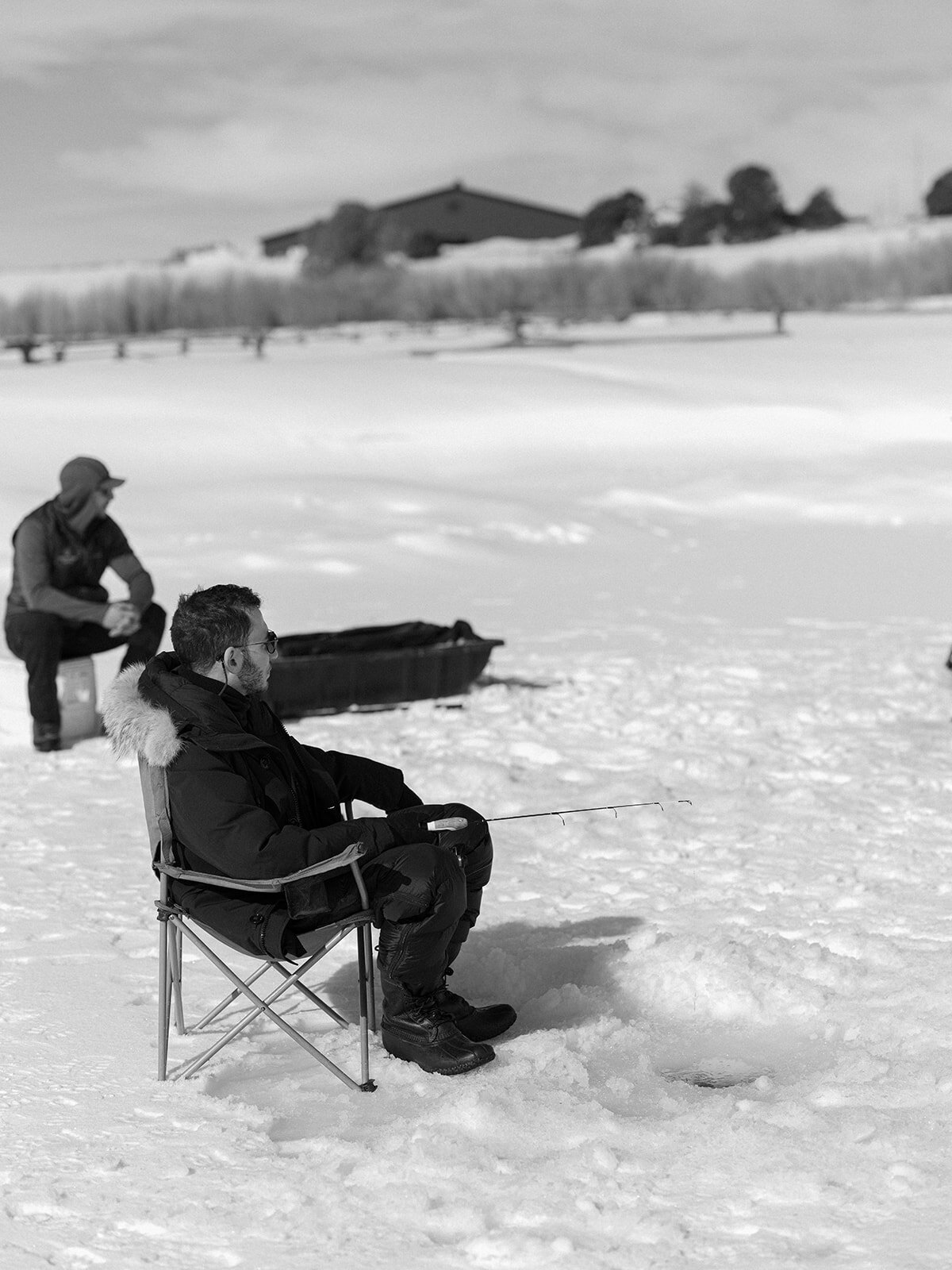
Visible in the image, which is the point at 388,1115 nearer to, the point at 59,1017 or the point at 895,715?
the point at 59,1017

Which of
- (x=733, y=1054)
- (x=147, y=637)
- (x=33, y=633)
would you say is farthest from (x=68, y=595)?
(x=733, y=1054)

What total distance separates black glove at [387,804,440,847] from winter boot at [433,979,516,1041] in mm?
353

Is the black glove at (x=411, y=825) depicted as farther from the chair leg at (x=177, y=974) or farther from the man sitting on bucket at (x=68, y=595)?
the man sitting on bucket at (x=68, y=595)

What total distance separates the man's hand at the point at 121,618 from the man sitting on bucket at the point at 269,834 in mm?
2926

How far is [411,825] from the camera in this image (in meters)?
3.51

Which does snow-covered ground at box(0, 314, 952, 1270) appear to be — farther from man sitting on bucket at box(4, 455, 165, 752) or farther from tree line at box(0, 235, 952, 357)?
tree line at box(0, 235, 952, 357)

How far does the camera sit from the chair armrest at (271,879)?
328 centimetres

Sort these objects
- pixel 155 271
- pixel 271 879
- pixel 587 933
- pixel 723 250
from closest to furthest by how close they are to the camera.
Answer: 1. pixel 271 879
2. pixel 587 933
3. pixel 155 271
4. pixel 723 250

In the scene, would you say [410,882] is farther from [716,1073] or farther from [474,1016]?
[716,1073]

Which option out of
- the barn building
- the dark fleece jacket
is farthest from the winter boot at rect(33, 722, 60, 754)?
the barn building

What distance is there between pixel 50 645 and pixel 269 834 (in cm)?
341

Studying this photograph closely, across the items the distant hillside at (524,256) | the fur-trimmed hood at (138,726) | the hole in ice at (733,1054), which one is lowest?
the hole in ice at (733,1054)

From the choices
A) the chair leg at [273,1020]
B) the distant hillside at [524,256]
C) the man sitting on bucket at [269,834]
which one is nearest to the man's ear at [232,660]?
the man sitting on bucket at [269,834]

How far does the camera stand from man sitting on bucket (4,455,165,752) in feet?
21.2
